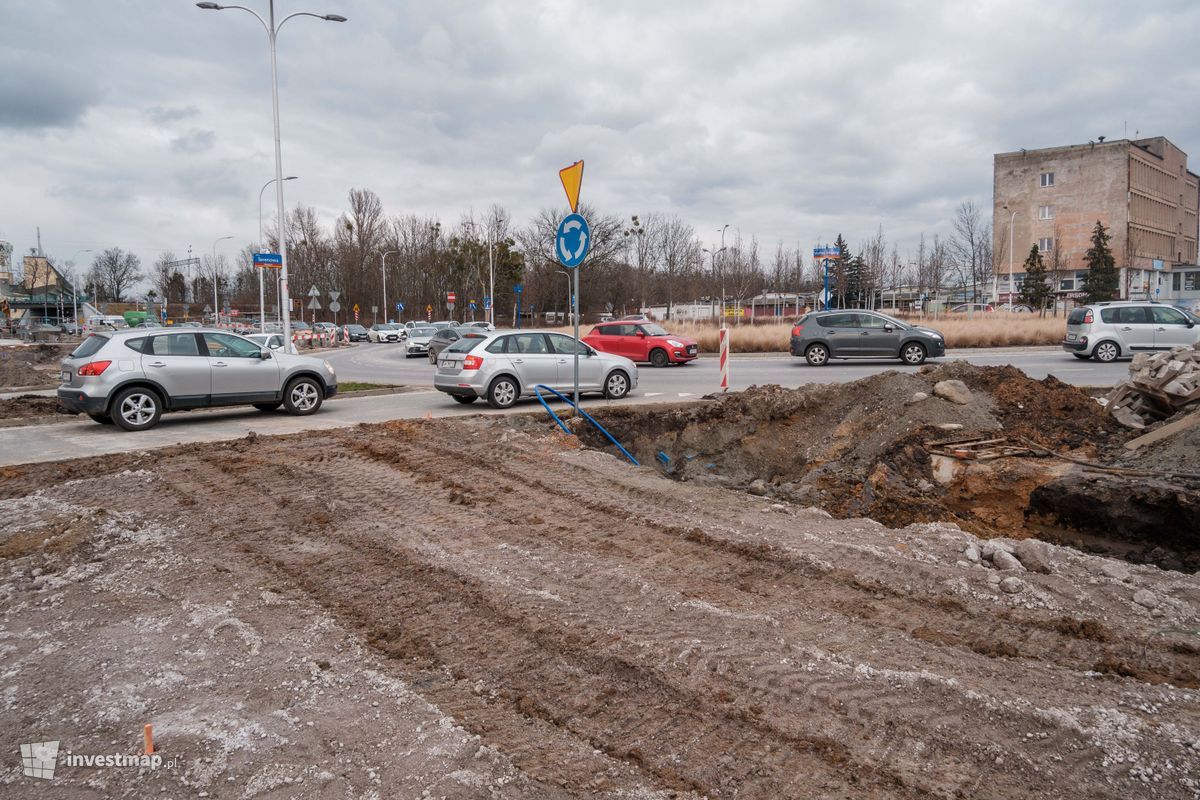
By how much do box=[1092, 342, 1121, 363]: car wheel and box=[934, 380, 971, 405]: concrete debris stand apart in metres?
14.2

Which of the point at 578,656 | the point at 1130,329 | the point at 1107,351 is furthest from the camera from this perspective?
the point at 1107,351

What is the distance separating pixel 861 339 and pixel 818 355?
4.41 ft

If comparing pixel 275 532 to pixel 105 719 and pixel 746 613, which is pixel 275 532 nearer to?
pixel 105 719

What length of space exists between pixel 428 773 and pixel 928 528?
4.74 meters

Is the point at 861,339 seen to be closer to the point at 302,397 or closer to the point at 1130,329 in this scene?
the point at 1130,329

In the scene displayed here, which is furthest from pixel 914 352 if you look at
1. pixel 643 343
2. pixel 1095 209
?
pixel 1095 209

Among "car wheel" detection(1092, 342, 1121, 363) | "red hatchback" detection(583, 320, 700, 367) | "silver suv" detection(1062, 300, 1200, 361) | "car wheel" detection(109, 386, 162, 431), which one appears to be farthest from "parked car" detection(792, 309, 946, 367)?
"car wheel" detection(109, 386, 162, 431)

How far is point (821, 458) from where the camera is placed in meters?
11.4

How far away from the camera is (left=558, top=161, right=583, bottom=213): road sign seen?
989cm

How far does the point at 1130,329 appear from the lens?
2184cm

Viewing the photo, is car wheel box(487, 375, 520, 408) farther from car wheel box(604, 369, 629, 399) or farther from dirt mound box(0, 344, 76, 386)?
dirt mound box(0, 344, 76, 386)

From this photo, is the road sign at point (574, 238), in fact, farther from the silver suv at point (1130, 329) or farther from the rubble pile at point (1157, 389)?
the silver suv at point (1130, 329)

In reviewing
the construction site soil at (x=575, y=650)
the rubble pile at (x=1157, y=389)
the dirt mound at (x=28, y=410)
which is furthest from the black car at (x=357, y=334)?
the construction site soil at (x=575, y=650)

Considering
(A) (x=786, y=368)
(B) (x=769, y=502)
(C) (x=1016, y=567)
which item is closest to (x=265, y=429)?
(B) (x=769, y=502)
